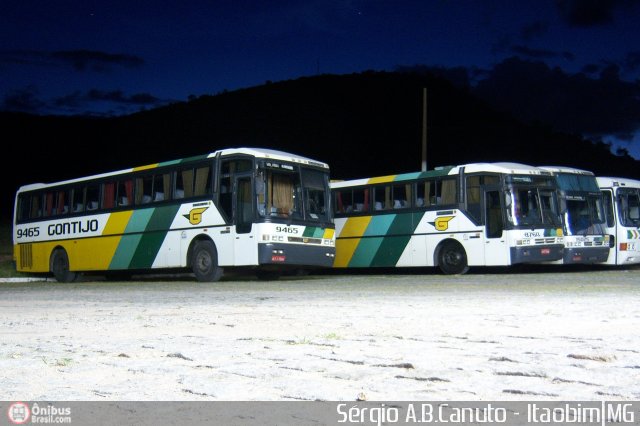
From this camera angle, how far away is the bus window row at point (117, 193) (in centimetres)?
2252

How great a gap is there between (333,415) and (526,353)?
8.80ft

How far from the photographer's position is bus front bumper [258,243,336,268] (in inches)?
811

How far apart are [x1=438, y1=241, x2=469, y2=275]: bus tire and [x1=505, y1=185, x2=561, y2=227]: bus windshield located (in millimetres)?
1804

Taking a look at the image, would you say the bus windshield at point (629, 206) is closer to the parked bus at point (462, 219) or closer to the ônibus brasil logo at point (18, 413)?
the parked bus at point (462, 219)

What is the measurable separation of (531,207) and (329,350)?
17375 millimetres

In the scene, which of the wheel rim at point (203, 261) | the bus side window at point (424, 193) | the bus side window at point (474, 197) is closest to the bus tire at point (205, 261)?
the wheel rim at point (203, 261)

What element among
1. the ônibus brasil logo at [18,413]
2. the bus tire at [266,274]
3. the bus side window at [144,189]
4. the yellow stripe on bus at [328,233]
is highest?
the bus side window at [144,189]

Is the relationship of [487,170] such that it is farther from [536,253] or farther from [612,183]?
[612,183]

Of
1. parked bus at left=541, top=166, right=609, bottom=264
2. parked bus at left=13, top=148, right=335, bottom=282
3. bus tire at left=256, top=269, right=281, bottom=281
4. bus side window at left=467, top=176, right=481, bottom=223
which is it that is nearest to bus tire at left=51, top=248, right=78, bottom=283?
parked bus at left=13, top=148, right=335, bottom=282

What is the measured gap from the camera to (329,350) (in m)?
7.54

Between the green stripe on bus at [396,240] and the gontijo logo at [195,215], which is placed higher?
the gontijo logo at [195,215]

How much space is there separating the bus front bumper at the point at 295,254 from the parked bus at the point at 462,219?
3.75 meters

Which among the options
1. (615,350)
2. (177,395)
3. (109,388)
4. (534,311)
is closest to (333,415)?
(177,395)

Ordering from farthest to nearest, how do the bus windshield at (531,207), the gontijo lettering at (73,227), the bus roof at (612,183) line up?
the bus roof at (612,183)
the gontijo lettering at (73,227)
the bus windshield at (531,207)
